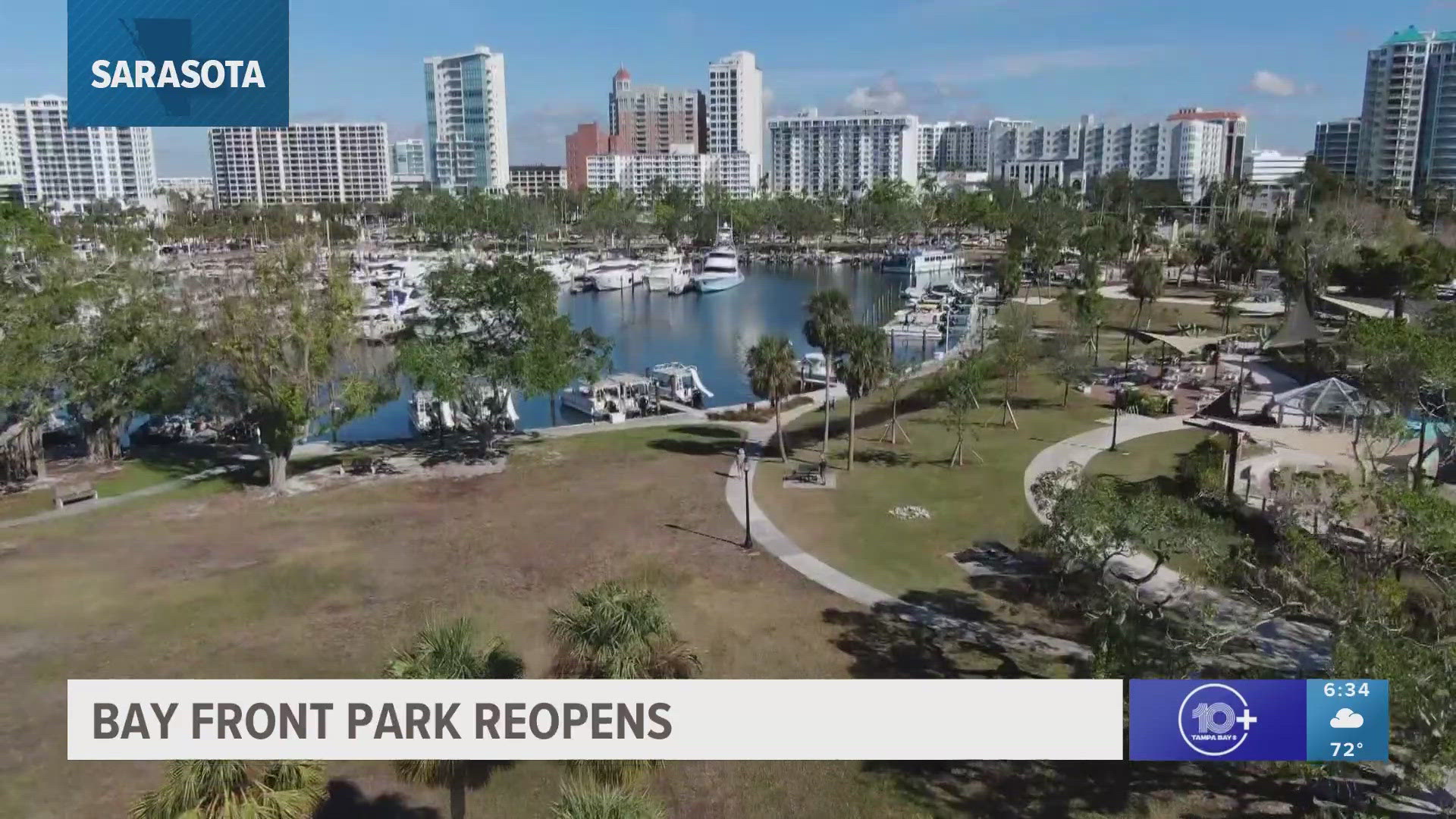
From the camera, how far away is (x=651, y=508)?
33719mm

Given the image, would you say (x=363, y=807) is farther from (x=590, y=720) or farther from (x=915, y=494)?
(x=915, y=494)

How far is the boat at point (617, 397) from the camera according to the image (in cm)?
5297

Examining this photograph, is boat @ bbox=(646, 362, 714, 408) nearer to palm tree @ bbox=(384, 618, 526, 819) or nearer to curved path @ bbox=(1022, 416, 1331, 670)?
curved path @ bbox=(1022, 416, 1331, 670)

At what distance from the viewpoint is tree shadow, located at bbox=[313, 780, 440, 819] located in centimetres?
1702

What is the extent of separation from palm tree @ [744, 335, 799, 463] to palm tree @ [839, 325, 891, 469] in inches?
81.6

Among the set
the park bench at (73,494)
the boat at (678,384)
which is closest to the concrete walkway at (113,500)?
the park bench at (73,494)

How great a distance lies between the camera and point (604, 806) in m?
10.8

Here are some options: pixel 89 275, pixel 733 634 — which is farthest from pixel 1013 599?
pixel 89 275

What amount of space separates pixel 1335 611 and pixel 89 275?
1658 inches

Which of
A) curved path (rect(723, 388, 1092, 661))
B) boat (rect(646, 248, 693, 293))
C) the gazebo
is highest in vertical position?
boat (rect(646, 248, 693, 293))

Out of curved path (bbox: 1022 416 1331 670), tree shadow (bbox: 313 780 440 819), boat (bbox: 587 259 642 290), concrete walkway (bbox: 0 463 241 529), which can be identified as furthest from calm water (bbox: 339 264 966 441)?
tree shadow (bbox: 313 780 440 819)

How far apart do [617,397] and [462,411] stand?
11.3m
